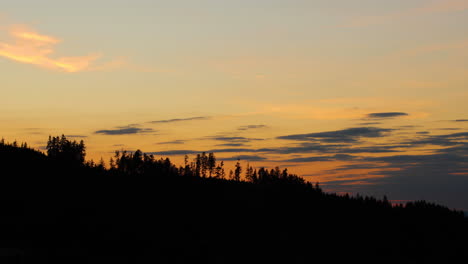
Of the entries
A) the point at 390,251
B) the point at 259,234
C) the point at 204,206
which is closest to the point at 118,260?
the point at 259,234

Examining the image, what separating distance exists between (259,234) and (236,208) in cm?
2783

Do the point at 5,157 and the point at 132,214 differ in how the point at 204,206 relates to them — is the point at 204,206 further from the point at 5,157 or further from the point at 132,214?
the point at 5,157

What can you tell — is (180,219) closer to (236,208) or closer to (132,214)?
(132,214)

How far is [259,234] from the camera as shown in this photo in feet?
461

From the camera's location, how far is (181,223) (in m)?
134

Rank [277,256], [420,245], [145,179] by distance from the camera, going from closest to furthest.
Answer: [277,256]
[420,245]
[145,179]

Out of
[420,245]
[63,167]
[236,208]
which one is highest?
[63,167]

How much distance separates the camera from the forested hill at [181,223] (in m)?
95.7

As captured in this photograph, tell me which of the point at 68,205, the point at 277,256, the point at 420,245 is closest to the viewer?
the point at 277,256

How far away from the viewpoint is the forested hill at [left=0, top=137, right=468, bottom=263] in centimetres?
9569

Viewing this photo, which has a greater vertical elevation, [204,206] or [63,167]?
[63,167]

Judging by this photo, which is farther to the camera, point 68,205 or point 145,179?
point 145,179

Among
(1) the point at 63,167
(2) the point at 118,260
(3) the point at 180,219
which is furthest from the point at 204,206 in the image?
(2) the point at 118,260

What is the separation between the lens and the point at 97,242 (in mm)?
97000
